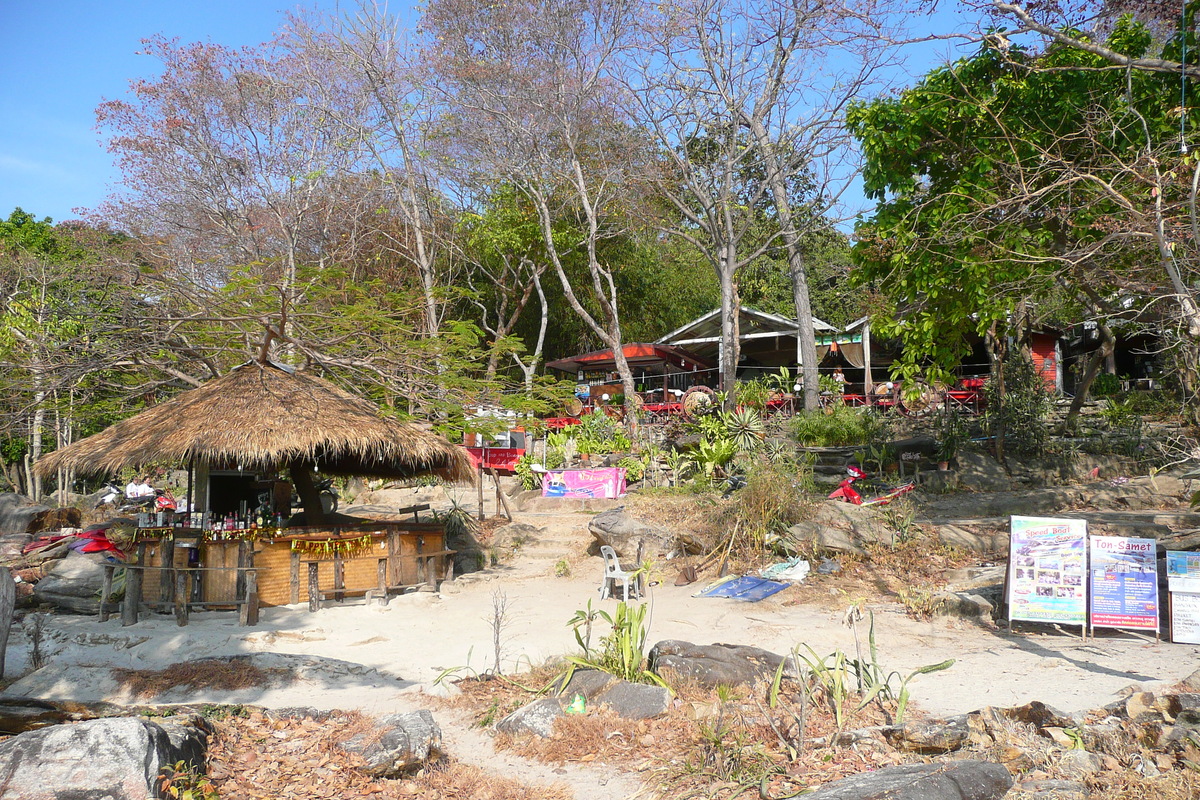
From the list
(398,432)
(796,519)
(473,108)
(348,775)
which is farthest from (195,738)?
(473,108)

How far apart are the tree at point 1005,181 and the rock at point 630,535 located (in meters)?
4.41

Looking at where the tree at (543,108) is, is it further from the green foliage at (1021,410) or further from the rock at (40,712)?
the rock at (40,712)

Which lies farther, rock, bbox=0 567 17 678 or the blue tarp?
the blue tarp

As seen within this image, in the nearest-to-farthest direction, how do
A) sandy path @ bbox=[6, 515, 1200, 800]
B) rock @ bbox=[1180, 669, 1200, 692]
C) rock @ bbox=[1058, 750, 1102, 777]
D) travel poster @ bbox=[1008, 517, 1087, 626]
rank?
rock @ bbox=[1058, 750, 1102, 777] < rock @ bbox=[1180, 669, 1200, 692] < sandy path @ bbox=[6, 515, 1200, 800] < travel poster @ bbox=[1008, 517, 1087, 626]

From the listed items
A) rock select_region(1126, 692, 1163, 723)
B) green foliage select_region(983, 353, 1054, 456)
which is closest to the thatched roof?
rock select_region(1126, 692, 1163, 723)

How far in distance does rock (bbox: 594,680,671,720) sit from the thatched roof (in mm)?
→ 5527

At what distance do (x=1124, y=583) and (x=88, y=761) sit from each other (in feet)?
27.3

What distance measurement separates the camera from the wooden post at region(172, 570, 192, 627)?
942cm

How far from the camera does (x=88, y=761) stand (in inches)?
177

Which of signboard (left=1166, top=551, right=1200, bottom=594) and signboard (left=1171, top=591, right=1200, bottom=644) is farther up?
signboard (left=1166, top=551, right=1200, bottom=594)

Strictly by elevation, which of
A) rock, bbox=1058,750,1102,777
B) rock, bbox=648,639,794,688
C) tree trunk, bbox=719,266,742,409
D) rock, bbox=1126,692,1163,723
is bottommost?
rock, bbox=648,639,794,688

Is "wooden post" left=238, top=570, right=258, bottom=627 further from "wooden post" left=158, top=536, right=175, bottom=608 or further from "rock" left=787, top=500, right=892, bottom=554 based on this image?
"rock" left=787, top=500, right=892, bottom=554

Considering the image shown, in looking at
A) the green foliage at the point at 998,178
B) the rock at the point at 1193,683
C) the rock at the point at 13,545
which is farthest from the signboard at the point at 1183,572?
the rock at the point at 13,545

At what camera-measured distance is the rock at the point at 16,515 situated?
16.0 meters
